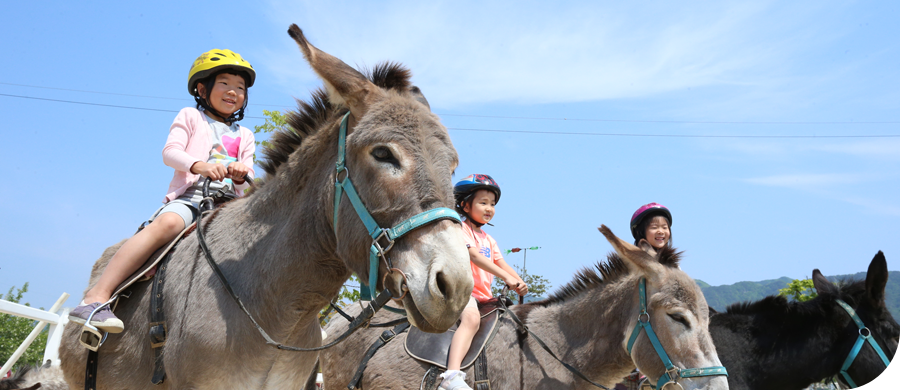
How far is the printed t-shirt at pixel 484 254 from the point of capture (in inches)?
208

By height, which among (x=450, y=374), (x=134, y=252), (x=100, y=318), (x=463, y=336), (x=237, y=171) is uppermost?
(x=237, y=171)

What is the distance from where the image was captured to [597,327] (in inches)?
192

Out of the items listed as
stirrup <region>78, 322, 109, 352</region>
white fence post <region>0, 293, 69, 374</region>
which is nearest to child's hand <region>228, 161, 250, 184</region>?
stirrup <region>78, 322, 109, 352</region>

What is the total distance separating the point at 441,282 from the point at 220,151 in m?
2.41

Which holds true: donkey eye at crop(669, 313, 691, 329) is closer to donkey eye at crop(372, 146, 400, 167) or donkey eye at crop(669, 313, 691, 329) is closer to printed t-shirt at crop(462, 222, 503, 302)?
printed t-shirt at crop(462, 222, 503, 302)

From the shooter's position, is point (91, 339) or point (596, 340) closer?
point (91, 339)

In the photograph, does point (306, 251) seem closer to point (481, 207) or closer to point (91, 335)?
point (91, 335)

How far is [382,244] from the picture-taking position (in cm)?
223

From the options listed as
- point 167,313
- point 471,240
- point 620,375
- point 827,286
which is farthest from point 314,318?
point 827,286

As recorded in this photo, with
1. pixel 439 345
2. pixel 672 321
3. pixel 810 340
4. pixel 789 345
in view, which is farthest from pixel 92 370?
pixel 810 340

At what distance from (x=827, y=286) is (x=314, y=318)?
5.62 meters

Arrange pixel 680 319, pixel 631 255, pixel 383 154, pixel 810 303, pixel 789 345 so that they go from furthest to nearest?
pixel 810 303, pixel 789 345, pixel 631 255, pixel 680 319, pixel 383 154

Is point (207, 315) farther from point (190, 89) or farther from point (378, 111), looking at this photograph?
point (190, 89)

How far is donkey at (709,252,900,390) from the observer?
5.45 m
